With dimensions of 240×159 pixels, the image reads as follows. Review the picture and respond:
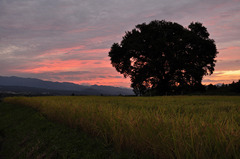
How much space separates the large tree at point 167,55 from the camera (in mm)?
27891

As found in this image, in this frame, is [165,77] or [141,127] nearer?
[141,127]

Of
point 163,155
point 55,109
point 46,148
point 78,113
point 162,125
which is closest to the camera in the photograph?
point 163,155

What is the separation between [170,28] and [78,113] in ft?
86.4

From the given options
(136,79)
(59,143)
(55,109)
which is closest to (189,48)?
(136,79)

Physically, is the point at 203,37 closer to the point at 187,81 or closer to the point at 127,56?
the point at 187,81

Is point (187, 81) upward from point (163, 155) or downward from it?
upward

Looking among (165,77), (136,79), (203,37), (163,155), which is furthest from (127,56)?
(163,155)

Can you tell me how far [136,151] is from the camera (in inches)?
149

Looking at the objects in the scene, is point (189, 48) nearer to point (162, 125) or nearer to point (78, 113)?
point (78, 113)

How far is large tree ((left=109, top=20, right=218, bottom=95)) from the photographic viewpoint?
27.9 m

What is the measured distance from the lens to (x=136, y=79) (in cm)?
2962

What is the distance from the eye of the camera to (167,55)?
93.2 ft

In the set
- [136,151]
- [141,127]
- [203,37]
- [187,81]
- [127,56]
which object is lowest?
[136,151]

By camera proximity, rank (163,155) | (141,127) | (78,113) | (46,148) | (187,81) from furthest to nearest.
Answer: (187,81), (78,113), (46,148), (141,127), (163,155)
